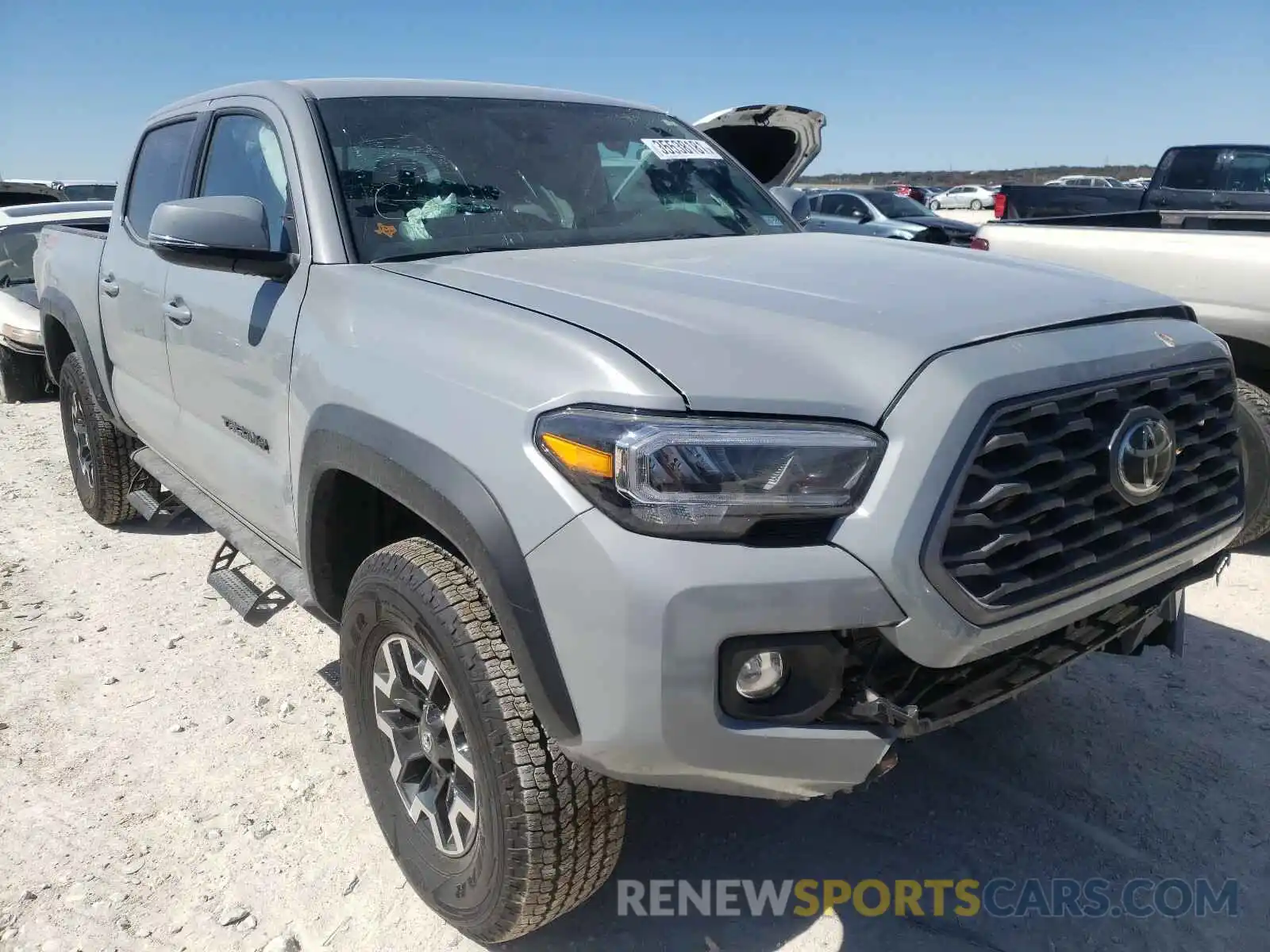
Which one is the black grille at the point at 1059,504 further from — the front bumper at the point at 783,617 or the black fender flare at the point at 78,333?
the black fender flare at the point at 78,333

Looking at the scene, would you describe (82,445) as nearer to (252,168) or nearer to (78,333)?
(78,333)

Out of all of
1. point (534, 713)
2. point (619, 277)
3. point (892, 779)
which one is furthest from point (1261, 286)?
point (534, 713)

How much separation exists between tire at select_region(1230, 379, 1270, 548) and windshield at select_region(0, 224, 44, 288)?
9.53 meters

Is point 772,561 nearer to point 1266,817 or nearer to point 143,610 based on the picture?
point 1266,817

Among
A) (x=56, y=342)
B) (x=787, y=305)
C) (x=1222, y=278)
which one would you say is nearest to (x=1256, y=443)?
(x=1222, y=278)

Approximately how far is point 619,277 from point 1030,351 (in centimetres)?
92

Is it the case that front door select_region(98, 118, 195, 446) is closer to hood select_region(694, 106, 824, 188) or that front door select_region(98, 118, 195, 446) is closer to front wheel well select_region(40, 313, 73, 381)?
front wheel well select_region(40, 313, 73, 381)

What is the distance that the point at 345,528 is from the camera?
8.32 ft

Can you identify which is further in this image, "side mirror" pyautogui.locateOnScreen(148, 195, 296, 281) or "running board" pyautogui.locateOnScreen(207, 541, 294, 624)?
"running board" pyautogui.locateOnScreen(207, 541, 294, 624)

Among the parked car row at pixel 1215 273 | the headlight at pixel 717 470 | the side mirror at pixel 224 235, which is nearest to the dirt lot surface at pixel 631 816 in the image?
the parked car row at pixel 1215 273

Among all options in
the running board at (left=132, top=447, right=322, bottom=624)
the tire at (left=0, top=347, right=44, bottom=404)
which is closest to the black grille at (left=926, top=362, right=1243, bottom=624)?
the running board at (left=132, top=447, right=322, bottom=624)

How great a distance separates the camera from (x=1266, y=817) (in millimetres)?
2660

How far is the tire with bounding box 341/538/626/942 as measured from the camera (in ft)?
6.30

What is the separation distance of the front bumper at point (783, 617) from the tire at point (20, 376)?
342 inches
